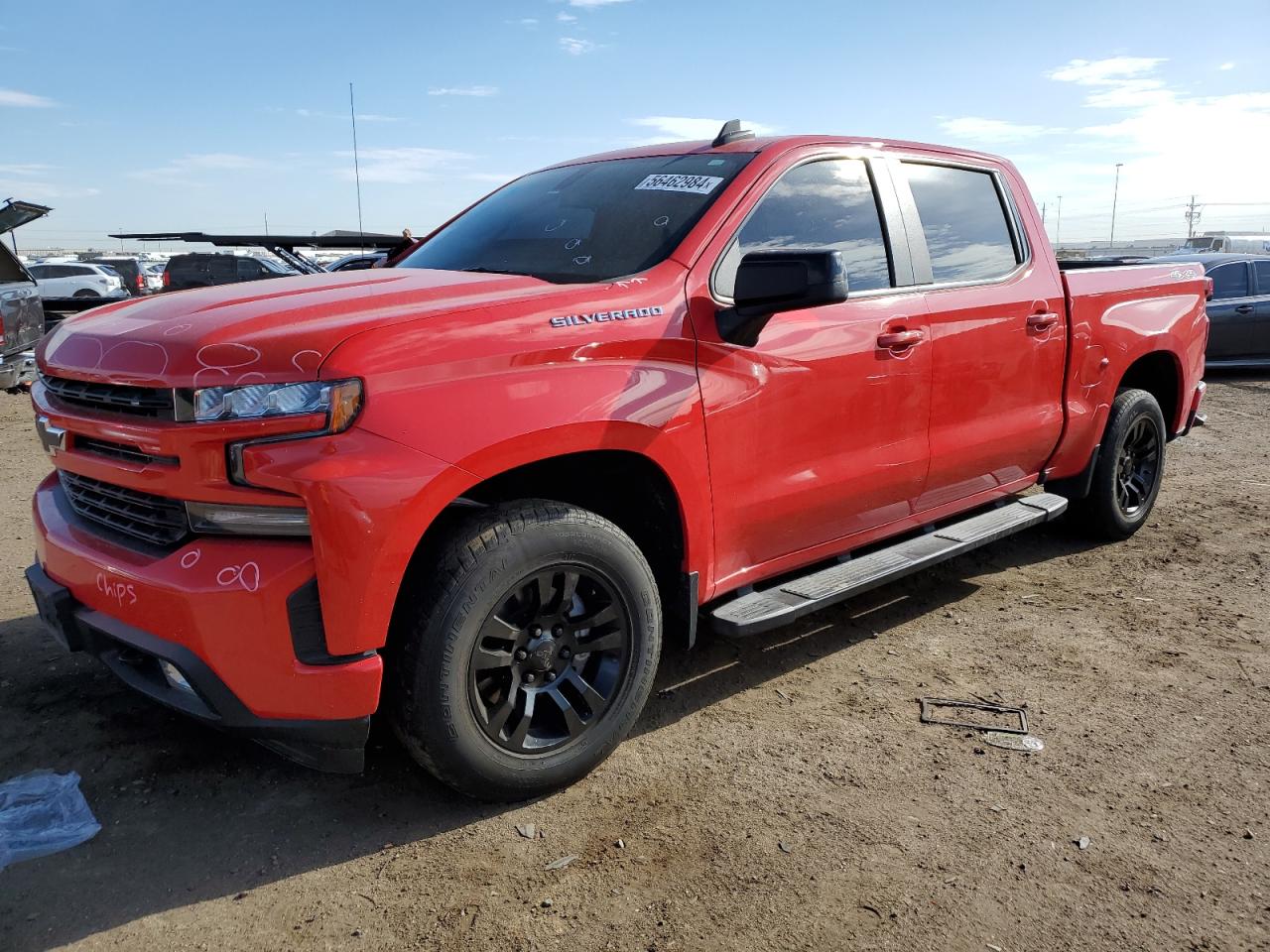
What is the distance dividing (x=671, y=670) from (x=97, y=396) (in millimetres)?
2220

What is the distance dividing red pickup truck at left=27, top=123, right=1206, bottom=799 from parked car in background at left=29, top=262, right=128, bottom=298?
89.3 ft

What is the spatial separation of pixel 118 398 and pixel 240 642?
0.77 m

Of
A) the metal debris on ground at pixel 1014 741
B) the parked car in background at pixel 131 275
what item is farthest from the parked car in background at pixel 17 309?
the parked car in background at pixel 131 275

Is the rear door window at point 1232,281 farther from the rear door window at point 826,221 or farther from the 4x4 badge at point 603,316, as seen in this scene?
the 4x4 badge at point 603,316

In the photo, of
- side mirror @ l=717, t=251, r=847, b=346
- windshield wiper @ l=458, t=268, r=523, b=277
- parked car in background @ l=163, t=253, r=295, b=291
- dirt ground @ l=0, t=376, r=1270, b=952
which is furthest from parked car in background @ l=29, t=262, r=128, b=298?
side mirror @ l=717, t=251, r=847, b=346

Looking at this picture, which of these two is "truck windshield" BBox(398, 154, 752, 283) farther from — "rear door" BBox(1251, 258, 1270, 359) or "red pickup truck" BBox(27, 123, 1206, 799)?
"rear door" BBox(1251, 258, 1270, 359)

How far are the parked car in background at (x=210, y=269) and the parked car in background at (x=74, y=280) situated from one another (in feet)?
47.4

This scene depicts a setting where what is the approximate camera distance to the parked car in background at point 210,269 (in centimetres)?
1368

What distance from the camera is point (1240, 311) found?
41.1 ft

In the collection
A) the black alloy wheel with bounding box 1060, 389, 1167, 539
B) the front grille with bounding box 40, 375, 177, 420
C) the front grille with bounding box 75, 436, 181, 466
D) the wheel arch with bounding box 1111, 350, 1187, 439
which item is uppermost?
the front grille with bounding box 40, 375, 177, 420

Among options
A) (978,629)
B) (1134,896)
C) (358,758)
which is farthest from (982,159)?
(358,758)

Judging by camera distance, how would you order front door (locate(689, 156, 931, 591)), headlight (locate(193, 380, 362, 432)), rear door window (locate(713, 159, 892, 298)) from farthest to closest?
rear door window (locate(713, 159, 892, 298)) → front door (locate(689, 156, 931, 591)) → headlight (locate(193, 380, 362, 432))

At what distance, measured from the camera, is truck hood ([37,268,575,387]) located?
238 centimetres

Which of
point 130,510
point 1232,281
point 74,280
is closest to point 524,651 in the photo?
point 130,510
